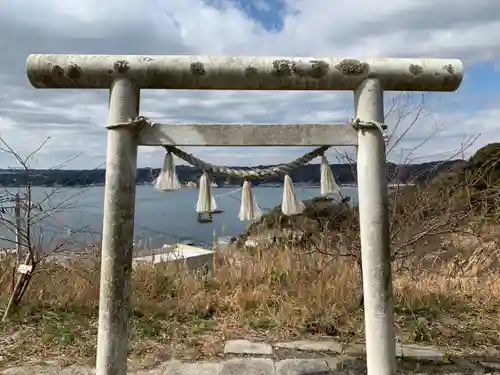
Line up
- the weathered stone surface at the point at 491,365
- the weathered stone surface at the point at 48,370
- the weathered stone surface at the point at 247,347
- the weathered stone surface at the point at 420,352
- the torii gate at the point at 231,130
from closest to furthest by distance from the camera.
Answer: the torii gate at the point at 231,130 < the weathered stone surface at the point at 48,370 < the weathered stone surface at the point at 491,365 < the weathered stone surface at the point at 420,352 < the weathered stone surface at the point at 247,347

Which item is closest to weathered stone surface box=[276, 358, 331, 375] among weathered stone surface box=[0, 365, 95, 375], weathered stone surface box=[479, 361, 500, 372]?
weathered stone surface box=[479, 361, 500, 372]

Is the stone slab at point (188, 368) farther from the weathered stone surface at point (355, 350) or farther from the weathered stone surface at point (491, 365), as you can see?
the weathered stone surface at point (491, 365)

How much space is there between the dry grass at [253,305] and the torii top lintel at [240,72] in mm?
2138

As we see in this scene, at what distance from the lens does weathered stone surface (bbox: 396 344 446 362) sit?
367 centimetres

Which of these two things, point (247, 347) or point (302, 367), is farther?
point (247, 347)

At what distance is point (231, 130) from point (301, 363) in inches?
75.3

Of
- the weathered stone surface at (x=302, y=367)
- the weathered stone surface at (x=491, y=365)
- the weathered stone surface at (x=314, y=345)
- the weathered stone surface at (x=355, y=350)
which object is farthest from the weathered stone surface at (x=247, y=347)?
the weathered stone surface at (x=491, y=365)

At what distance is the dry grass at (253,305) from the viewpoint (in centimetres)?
399

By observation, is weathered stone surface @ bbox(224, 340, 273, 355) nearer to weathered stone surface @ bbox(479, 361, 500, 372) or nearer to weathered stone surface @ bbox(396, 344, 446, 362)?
weathered stone surface @ bbox(396, 344, 446, 362)

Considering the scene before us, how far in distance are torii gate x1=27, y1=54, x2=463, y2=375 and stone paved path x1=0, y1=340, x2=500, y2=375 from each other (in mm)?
692

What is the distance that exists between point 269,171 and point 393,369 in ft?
4.72

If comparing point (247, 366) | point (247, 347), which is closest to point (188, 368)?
point (247, 366)

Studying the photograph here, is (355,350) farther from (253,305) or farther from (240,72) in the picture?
(240,72)

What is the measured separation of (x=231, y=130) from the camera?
113 inches
